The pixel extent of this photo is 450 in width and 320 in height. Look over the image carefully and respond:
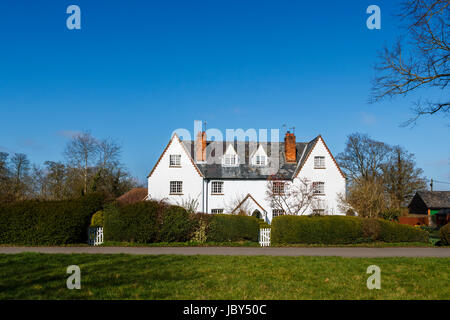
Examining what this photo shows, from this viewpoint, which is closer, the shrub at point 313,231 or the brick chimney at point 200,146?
the shrub at point 313,231

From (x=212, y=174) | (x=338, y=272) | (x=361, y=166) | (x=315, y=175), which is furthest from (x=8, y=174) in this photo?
(x=361, y=166)


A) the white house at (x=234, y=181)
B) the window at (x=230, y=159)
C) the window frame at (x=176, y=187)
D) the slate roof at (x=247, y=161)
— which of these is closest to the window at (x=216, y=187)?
the white house at (x=234, y=181)

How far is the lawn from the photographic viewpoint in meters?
6.46

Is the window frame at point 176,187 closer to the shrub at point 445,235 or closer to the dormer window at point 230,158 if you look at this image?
the dormer window at point 230,158

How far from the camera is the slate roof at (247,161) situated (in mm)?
32469

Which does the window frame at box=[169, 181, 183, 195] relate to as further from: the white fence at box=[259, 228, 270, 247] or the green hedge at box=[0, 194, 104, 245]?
the white fence at box=[259, 228, 270, 247]

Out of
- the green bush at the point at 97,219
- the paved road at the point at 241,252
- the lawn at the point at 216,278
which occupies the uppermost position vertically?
the green bush at the point at 97,219

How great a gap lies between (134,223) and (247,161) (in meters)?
19.0

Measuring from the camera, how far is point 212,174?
106ft

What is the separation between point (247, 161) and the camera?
34250mm

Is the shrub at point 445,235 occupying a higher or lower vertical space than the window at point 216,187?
lower

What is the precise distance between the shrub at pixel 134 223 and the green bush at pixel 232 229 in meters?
3.19

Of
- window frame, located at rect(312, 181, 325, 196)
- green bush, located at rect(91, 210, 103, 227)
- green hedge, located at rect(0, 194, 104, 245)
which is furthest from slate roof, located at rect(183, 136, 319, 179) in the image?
green hedge, located at rect(0, 194, 104, 245)
